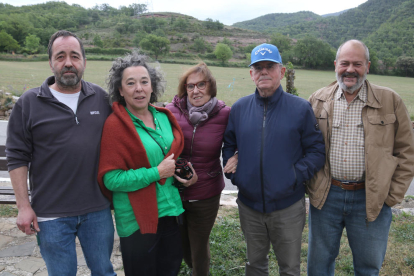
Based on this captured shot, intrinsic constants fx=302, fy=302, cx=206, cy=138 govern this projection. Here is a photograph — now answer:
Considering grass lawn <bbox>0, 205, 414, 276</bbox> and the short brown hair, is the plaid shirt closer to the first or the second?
the short brown hair

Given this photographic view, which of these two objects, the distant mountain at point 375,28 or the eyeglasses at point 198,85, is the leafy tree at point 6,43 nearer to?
the eyeglasses at point 198,85

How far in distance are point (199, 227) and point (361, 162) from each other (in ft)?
5.22

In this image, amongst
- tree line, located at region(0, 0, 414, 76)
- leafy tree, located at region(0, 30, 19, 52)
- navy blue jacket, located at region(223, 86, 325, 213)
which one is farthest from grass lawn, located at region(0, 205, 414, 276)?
leafy tree, located at region(0, 30, 19, 52)

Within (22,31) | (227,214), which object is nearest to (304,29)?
(22,31)

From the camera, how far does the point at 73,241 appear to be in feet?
7.97

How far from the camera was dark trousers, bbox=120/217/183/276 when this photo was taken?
2.39 metres

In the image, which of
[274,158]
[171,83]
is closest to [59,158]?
[274,158]

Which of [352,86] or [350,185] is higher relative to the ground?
[352,86]

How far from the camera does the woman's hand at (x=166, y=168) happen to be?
2354 millimetres

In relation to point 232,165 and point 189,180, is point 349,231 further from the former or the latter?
point 189,180

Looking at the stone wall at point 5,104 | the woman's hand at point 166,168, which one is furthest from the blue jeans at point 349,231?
the stone wall at point 5,104

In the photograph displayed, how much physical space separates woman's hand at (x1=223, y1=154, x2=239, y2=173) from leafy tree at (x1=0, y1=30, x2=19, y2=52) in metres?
88.5

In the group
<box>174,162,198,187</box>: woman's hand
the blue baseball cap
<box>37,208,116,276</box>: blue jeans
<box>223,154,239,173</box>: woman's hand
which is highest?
the blue baseball cap

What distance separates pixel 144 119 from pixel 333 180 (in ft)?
5.73
